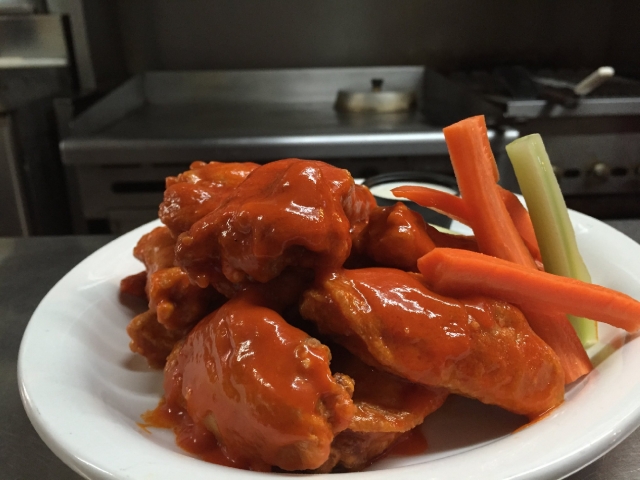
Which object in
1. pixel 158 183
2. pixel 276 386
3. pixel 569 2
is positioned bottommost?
pixel 158 183

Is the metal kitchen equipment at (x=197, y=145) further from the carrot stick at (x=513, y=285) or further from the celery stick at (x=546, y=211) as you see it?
the carrot stick at (x=513, y=285)

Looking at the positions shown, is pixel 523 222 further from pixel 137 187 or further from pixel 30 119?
pixel 30 119

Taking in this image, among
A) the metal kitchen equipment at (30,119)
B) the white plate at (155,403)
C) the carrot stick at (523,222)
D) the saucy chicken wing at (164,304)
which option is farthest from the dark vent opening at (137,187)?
the carrot stick at (523,222)

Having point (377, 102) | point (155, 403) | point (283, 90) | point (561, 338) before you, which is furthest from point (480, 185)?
point (283, 90)

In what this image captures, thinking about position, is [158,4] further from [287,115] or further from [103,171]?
[103,171]

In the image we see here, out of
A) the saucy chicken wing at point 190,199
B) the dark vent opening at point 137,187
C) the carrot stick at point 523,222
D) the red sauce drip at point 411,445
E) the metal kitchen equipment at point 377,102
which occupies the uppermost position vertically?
the saucy chicken wing at point 190,199

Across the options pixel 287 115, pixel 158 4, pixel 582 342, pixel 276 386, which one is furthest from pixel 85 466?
pixel 158 4
